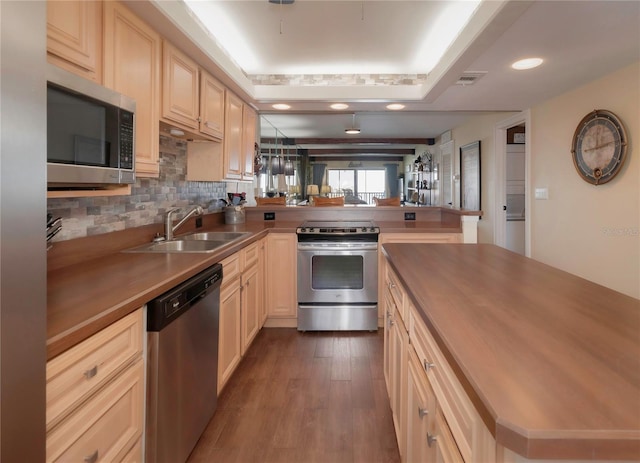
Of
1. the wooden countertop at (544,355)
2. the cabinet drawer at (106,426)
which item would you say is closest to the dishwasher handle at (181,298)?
the cabinet drawer at (106,426)

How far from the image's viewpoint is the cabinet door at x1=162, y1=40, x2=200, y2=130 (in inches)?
79.0

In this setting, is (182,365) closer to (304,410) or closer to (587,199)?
(304,410)

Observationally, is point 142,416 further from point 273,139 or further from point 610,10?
point 273,139

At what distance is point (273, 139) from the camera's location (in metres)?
8.65

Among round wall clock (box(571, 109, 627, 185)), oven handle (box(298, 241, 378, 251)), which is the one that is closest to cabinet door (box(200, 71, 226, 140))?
oven handle (box(298, 241, 378, 251))

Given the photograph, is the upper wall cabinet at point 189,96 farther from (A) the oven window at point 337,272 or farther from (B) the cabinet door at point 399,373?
(B) the cabinet door at point 399,373

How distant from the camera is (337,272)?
3.34 metres

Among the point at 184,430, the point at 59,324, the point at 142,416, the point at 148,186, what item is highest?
the point at 148,186

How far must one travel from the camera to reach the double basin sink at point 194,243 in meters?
2.20

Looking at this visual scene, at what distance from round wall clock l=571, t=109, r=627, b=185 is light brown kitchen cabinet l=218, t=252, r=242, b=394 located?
3086mm

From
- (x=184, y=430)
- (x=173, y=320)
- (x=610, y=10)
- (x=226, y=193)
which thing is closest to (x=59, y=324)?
(x=173, y=320)

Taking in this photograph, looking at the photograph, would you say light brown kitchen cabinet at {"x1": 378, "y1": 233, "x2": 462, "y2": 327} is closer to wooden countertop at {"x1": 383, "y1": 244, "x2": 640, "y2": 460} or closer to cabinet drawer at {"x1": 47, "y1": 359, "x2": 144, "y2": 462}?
wooden countertop at {"x1": 383, "y1": 244, "x2": 640, "y2": 460}

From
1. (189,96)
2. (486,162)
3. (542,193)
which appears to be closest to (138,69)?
(189,96)

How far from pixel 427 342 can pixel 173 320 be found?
960mm
